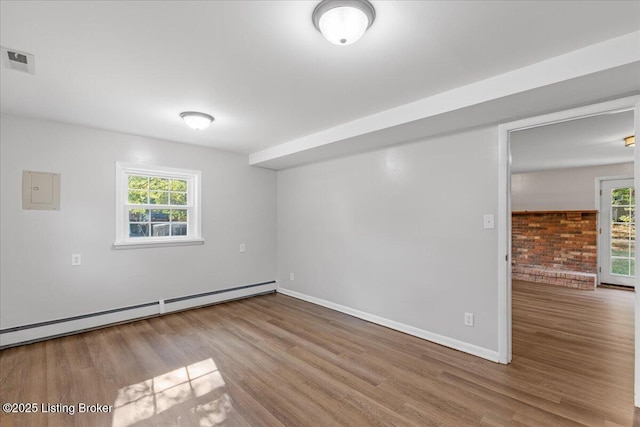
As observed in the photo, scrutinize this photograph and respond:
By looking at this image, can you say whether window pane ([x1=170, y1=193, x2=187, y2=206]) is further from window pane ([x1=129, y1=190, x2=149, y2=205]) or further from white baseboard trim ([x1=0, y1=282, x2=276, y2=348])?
white baseboard trim ([x1=0, y1=282, x2=276, y2=348])

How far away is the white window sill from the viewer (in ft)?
11.8

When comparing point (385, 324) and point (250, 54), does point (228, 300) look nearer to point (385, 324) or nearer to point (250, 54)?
point (385, 324)

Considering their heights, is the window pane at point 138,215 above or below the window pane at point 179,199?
below

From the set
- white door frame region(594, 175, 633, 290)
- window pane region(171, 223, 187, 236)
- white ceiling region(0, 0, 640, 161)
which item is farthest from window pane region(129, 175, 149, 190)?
white door frame region(594, 175, 633, 290)

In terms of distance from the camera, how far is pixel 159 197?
13.2ft

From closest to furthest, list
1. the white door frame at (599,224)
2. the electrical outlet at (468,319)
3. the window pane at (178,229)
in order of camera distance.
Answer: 1. the electrical outlet at (468,319)
2. the window pane at (178,229)
3. the white door frame at (599,224)

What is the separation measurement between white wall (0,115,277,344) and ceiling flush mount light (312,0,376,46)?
3.24 m

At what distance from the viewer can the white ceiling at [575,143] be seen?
3308 mm

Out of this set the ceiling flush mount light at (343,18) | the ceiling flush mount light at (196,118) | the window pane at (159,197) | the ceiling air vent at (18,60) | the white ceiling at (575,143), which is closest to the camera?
the ceiling flush mount light at (343,18)

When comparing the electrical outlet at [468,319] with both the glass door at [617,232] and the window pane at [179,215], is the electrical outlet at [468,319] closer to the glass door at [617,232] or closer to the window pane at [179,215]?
the window pane at [179,215]

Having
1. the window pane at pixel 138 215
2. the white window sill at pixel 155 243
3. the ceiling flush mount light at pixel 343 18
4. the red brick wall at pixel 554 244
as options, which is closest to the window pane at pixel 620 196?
the red brick wall at pixel 554 244

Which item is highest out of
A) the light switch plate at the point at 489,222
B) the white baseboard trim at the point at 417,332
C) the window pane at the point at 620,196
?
the window pane at the point at 620,196

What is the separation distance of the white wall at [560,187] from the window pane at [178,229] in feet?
23.0

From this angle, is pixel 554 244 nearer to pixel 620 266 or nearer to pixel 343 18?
pixel 620 266
